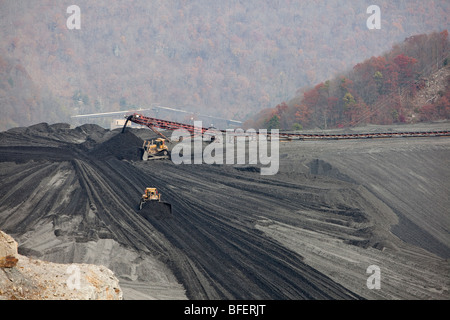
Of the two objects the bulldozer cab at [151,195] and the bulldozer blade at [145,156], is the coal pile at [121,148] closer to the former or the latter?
the bulldozer blade at [145,156]

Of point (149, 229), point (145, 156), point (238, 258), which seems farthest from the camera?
point (145, 156)

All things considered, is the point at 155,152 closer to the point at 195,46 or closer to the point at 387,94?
the point at 387,94

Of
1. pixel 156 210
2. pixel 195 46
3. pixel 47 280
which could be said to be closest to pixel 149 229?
pixel 156 210

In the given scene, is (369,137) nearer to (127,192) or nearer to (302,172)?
(302,172)

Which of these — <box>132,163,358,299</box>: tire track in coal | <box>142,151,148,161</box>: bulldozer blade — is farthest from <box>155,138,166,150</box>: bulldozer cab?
<box>132,163,358,299</box>: tire track in coal

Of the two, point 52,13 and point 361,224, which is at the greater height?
point 52,13

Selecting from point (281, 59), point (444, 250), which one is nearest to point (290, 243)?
point (444, 250)

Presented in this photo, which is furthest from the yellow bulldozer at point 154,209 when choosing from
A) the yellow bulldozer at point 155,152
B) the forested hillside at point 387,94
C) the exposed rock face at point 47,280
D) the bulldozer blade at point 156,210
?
the forested hillside at point 387,94
